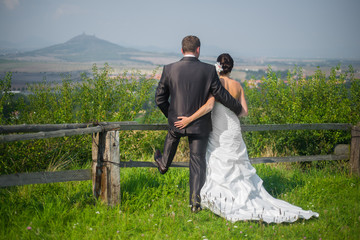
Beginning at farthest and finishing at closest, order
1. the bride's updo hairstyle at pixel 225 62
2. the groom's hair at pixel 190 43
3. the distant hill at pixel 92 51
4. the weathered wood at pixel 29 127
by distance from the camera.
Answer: the distant hill at pixel 92 51 → the bride's updo hairstyle at pixel 225 62 → the groom's hair at pixel 190 43 → the weathered wood at pixel 29 127

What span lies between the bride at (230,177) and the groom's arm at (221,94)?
110 millimetres

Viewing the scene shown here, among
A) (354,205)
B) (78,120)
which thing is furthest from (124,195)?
(78,120)

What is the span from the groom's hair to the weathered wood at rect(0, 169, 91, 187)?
217 centimetres

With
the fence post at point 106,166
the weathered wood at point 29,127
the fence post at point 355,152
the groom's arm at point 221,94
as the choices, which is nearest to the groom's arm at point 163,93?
the groom's arm at point 221,94

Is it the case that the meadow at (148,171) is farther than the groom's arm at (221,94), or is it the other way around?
the groom's arm at (221,94)

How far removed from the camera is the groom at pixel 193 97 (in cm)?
414

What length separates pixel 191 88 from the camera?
13.6ft

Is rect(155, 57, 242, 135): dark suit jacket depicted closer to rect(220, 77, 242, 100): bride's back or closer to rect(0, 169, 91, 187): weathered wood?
rect(220, 77, 242, 100): bride's back

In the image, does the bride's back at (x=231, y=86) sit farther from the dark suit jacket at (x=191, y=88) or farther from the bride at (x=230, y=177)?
the dark suit jacket at (x=191, y=88)

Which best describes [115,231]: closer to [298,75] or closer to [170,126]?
[170,126]

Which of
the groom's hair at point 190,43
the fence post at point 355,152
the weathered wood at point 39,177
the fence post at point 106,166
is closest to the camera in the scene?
the weathered wood at point 39,177

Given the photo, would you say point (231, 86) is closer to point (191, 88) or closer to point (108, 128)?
point (191, 88)

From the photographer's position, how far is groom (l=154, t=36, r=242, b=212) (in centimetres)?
414

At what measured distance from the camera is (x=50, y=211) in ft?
12.1
